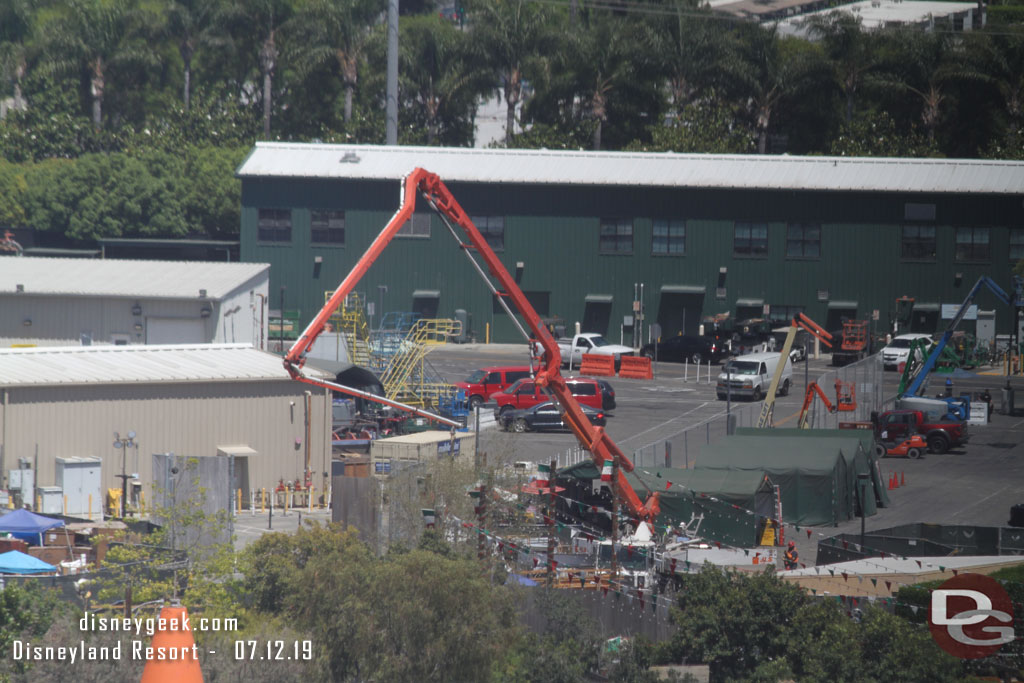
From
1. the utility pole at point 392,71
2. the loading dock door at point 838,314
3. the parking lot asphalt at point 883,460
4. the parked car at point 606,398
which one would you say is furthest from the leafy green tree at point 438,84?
the parked car at point 606,398

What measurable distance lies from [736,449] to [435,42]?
60.6 meters

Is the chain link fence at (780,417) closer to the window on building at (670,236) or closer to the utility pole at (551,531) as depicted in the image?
the utility pole at (551,531)

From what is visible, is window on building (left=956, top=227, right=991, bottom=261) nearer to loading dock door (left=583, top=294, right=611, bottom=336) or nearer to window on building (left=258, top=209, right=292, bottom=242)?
loading dock door (left=583, top=294, right=611, bottom=336)

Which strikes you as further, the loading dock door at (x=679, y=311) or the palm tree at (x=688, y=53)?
the palm tree at (x=688, y=53)

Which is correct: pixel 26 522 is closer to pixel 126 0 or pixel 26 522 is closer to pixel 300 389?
pixel 300 389

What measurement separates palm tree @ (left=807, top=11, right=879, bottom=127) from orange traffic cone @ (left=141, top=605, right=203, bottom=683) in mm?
83305

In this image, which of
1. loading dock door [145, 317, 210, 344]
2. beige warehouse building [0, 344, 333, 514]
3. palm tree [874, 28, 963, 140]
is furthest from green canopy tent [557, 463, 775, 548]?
palm tree [874, 28, 963, 140]

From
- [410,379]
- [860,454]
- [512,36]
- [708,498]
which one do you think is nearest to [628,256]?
[410,379]

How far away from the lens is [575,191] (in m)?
70.8

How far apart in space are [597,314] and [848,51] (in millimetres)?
33641

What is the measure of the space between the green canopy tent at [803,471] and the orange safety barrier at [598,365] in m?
22.8

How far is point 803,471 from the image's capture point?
35.8 m

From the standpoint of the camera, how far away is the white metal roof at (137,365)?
35750 millimetres

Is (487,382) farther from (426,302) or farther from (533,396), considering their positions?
(426,302)
